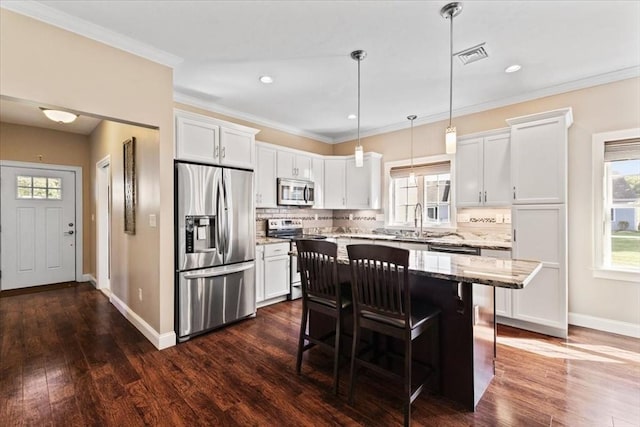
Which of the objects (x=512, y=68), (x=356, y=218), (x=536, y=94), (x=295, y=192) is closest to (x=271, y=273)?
(x=295, y=192)

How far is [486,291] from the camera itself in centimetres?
218

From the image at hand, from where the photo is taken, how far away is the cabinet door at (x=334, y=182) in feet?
17.1

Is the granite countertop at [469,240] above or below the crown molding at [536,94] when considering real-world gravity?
below

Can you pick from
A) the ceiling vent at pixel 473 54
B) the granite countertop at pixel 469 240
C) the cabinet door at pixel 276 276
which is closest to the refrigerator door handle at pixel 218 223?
the cabinet door at pixel 276 276

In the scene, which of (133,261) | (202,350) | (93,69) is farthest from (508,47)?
(133,261)

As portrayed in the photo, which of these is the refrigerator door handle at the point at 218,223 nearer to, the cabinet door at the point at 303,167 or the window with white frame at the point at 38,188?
the cabinet door at the point at 303,167

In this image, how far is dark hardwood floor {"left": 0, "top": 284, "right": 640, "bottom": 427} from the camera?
6.16 ft

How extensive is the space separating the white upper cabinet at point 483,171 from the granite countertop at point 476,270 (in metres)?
1.73

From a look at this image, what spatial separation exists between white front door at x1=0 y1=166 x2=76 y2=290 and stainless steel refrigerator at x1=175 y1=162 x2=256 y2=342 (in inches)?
152

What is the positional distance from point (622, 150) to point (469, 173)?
1.44 meters

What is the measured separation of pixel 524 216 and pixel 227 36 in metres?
3.47

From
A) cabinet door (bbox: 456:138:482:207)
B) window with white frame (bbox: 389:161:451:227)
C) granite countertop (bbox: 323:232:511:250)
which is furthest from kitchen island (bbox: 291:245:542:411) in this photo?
window with white frame (bbox: 389:161:451:227)

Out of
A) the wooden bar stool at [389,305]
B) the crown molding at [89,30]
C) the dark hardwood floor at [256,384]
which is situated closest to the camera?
the wooden bar stool at [389,305]

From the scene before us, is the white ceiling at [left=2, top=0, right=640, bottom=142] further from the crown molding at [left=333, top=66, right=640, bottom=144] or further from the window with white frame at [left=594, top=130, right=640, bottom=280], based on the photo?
the window with white frame at [left=594, top=130, right=640, bottom=280]
